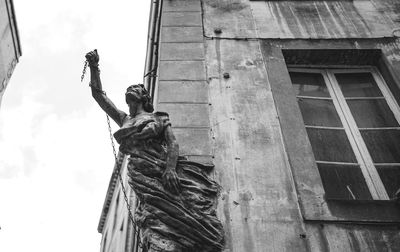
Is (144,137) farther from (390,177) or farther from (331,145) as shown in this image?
(390,177)

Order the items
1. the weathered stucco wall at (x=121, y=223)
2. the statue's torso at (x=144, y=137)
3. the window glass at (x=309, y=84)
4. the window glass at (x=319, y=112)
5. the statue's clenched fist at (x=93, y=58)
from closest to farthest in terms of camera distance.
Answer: the statue's torso at (x=144, y=137), the statue's clenched fist at (x=93, y=58), the window glass at (x=319, y=112), the window glass at (x=309, y=84), the weathered stucco wall at (x=121, y=223)

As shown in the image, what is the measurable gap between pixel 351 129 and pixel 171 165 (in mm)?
2364

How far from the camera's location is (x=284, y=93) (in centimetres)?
461

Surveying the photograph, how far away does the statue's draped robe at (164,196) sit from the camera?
3051 millimetres

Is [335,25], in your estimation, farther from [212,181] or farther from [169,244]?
[169,244]

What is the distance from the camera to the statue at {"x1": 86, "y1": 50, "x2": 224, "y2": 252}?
10.0 ft

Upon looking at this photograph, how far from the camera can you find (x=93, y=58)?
160 inches

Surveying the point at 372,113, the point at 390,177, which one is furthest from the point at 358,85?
the point at 390,177

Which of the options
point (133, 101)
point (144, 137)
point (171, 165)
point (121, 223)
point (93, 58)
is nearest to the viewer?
point (171, 165)

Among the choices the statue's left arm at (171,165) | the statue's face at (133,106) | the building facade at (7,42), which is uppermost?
the building facade at (7,42)

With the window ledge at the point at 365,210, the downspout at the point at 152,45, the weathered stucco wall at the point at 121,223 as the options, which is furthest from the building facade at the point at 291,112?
the weathered stucco wall at the point at 121,223

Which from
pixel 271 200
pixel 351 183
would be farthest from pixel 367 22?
pixel 271 200

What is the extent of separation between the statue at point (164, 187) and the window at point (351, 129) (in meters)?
1.32

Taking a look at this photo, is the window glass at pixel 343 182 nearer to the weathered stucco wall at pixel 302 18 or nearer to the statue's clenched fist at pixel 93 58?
the weathered stucco wall at pixel 302 18
